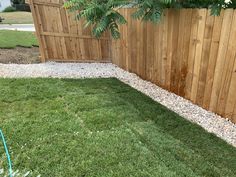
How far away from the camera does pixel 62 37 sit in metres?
5.58

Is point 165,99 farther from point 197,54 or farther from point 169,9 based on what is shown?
point 169,9

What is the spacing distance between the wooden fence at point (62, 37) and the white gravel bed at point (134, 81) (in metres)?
0.28

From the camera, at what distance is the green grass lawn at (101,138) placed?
2107mm

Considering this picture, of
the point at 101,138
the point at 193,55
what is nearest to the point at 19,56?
the point at 101,138

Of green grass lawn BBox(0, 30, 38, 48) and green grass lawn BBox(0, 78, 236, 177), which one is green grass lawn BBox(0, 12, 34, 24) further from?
green grass lawn BBox(0, 78, 236, 177)

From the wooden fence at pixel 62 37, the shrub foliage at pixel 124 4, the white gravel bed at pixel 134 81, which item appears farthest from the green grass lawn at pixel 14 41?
the shrub foliage at pixel 124 4

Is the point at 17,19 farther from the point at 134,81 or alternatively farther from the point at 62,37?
the point at 134,81

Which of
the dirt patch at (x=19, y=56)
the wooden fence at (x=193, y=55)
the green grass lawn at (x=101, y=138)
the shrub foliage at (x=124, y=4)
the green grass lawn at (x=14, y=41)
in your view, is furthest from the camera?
the green grass lawn at (x=14, y=41)

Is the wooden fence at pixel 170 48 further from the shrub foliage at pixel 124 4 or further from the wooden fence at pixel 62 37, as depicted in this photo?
the shrub foliage at pixel 124 4

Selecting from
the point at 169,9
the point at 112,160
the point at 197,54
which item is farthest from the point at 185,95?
the point at 112,160

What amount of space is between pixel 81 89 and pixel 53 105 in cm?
85

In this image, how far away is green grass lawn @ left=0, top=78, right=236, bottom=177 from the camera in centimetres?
211

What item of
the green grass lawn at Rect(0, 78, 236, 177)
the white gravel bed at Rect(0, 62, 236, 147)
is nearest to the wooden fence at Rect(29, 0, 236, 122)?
the white gravel bed at Rect(0, 62, 236, 147)

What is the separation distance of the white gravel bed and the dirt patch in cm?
45
